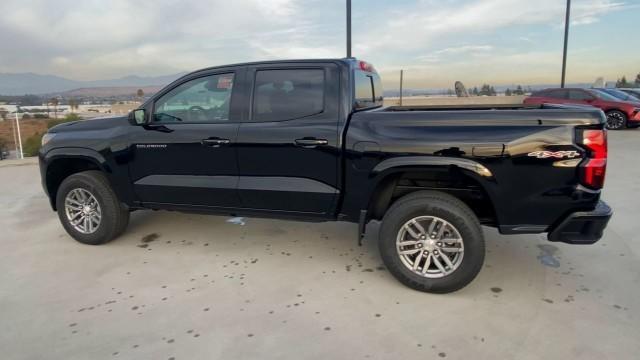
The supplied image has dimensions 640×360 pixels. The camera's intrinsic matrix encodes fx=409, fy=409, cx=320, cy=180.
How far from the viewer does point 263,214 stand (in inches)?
146

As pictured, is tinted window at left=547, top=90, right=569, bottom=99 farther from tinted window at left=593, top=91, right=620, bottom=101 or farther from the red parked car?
tinted window at left=593, top=91, right=620, bottom=101

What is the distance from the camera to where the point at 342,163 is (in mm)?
3318

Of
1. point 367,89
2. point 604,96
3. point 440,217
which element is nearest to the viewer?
point 440,217

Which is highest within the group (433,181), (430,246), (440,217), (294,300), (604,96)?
(604,96)

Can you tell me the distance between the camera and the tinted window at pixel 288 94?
348cm

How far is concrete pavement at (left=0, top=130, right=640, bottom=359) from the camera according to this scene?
8.40ft

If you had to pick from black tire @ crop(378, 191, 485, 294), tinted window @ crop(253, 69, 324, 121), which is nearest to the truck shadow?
→ black tire @ crop(378, 191, 485, 294)

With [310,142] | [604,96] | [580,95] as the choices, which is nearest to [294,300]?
[310,142]

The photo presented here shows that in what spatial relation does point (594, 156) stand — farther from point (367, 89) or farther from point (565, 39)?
point (565, 39)

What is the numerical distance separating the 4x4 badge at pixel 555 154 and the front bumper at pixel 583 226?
0.43 metres

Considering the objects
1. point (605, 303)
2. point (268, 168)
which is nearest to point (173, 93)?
point (268, 168)

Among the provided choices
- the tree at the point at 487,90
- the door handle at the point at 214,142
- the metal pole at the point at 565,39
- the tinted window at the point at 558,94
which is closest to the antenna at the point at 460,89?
the tree at the point at 487,90

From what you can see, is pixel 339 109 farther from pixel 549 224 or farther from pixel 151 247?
pixel 151 247

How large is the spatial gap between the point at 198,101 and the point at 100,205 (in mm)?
1516
